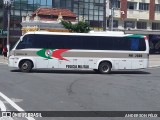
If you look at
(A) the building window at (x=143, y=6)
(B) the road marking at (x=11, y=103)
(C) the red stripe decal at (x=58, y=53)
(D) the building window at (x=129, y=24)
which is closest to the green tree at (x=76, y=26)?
(D) the building window at (x=129, y=24)

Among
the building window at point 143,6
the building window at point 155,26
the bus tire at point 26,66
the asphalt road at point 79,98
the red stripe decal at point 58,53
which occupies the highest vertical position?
the building window at point 143,6

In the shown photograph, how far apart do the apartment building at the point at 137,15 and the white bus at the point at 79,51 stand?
41.7 m

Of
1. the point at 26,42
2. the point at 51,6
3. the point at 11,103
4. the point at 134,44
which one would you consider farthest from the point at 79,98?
the point at 51,6

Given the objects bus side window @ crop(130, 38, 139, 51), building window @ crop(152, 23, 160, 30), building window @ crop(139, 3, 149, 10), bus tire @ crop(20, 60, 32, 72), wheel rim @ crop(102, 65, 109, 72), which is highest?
building window @ crop(139, 3, 149, 10)

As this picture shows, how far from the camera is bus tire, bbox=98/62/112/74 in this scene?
2736 centimetres

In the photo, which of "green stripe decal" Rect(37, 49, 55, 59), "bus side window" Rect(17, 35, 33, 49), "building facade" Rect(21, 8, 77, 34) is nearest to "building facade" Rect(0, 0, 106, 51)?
"building facade" Rect(21, 8, 77, 34)

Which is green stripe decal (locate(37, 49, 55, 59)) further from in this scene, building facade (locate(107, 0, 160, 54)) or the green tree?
building facade (locate(107, 0, 160, 54))

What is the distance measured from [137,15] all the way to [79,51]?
152 feet

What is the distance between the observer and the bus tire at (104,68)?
2736 centimetres

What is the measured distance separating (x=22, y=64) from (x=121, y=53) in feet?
21.3

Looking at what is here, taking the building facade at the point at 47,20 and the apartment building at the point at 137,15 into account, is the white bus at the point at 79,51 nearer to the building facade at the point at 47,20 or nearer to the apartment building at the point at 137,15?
the building facade at the point at 47,20

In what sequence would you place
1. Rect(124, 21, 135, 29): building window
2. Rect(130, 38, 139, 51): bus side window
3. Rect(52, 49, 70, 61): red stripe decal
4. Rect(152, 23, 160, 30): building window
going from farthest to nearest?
Rect(152, 23, 160, 30): building window < Rect(124, 21, 135, 29): building window < Rect(130, 38, 139, 51): bus side window < Rect(52, 49, 70, 61): red stripe decal

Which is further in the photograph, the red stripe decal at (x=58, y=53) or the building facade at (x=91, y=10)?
the building facade at (x=91, y=10)

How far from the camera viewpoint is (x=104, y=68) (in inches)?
1081
